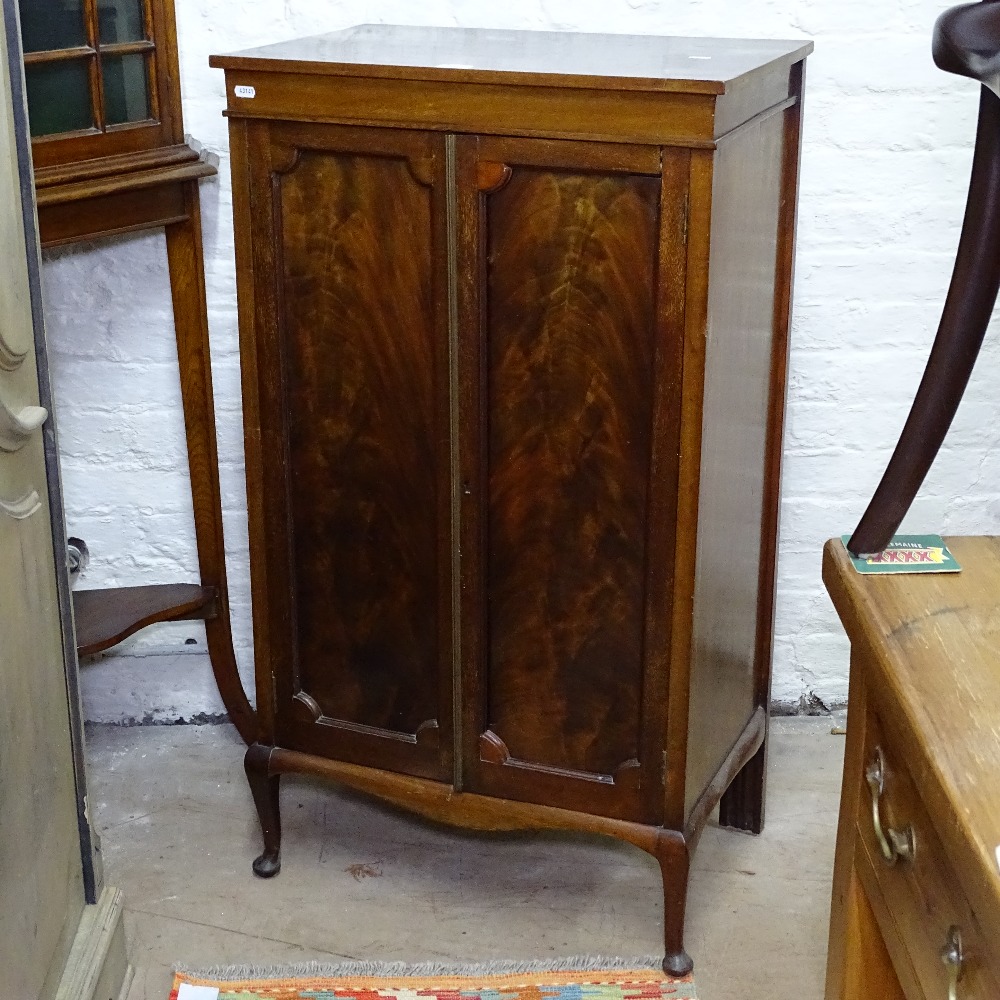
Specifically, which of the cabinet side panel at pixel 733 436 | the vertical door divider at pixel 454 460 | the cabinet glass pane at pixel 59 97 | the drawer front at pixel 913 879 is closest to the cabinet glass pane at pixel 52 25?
the cabinet glass pane at pixel 59 97

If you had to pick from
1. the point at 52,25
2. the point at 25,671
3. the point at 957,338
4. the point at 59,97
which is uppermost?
the point at 52,25

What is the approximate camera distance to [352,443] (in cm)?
230

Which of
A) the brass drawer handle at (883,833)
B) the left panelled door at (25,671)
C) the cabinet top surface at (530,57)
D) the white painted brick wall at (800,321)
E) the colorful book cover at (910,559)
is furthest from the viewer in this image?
the white painted brick wall at (800,321)

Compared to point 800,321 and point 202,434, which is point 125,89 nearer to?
point 202,434

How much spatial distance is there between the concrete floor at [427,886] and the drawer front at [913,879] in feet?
3.40

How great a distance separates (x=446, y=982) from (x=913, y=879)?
1.29 meters

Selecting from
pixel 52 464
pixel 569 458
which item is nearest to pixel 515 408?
pixel 569 458

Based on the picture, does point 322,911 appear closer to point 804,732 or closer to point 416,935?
point 416,935

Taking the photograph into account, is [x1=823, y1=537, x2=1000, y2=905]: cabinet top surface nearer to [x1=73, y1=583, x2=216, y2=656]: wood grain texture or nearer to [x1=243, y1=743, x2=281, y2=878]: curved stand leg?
[x1=243, y1=743, x2=281, y2=878]: curved stand leg

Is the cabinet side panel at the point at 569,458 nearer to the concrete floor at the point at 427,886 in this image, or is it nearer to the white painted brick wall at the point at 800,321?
the concrete floor at the point at 427,886

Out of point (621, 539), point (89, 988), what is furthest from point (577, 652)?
point (89, 988)

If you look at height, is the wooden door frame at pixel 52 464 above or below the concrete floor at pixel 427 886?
above

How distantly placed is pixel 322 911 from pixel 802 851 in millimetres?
924

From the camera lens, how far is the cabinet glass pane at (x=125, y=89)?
8.19 ft
